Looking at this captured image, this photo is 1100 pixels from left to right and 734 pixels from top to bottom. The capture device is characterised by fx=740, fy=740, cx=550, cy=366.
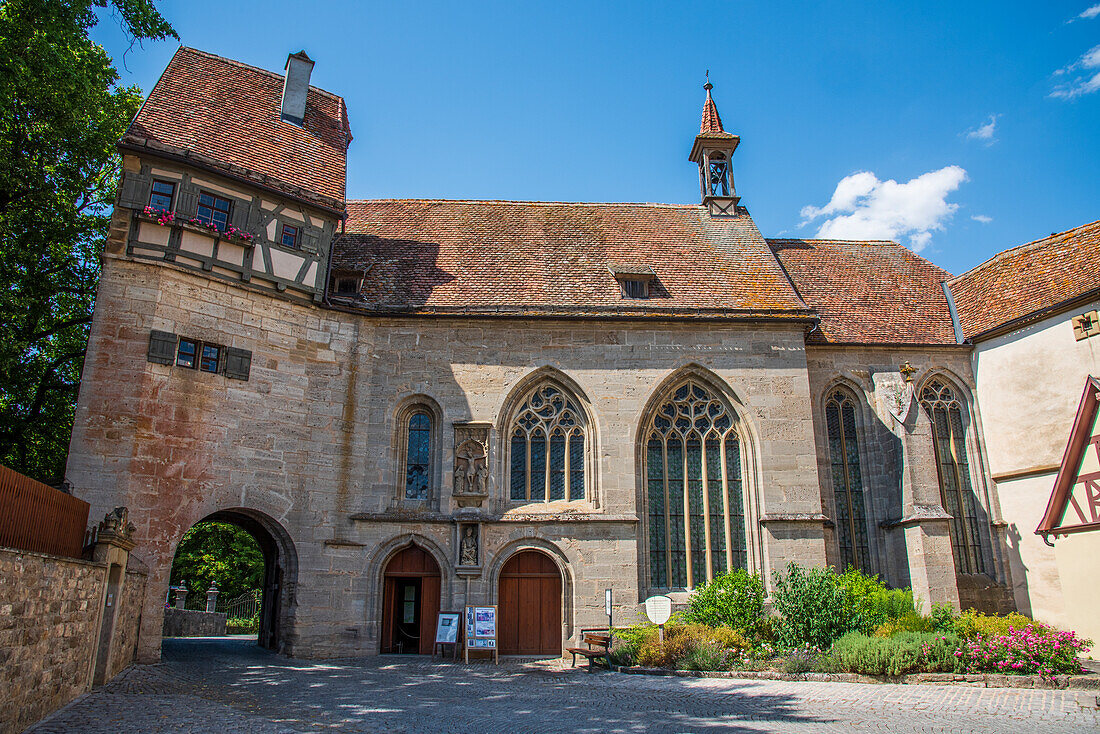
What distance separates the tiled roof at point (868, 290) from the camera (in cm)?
1959

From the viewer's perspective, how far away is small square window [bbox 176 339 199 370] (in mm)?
14945

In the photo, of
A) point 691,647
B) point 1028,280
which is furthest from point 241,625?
point 1028,280

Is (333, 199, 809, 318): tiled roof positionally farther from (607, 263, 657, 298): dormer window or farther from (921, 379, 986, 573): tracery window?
(921, 379, 986, 573): tracery window

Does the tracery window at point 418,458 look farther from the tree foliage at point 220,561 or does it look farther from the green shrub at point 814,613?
the tree foliage at point 220,561

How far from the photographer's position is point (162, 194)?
1546cm

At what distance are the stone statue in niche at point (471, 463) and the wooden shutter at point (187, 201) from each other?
722 cm

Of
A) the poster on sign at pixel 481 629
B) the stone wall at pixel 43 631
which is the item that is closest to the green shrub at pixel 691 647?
the poster on sign at pixel 481 629

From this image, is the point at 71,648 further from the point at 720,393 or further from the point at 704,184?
the point at 704,184

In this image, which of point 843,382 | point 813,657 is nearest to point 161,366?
point 813,657

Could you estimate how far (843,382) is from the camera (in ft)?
62.7

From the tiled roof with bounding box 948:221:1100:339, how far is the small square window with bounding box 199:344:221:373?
718 inches

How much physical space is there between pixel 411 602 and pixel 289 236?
8.79m

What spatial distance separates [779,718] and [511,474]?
30.6ft

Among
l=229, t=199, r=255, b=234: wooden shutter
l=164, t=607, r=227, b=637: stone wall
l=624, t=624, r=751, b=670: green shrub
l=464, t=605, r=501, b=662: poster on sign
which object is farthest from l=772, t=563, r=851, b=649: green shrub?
l=164, t=607, r=227, b=637: stone wall
